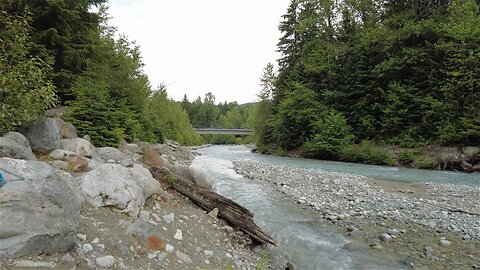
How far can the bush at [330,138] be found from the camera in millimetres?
28438

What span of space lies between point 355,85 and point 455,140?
10.9 meters

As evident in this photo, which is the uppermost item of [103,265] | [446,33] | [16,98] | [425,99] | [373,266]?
[446,33]

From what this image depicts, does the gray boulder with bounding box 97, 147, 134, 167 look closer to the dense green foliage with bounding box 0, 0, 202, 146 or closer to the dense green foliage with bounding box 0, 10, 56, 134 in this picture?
the dense green foliage with bounding box 0, 0, 202, 146

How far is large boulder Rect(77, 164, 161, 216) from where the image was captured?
5645mm

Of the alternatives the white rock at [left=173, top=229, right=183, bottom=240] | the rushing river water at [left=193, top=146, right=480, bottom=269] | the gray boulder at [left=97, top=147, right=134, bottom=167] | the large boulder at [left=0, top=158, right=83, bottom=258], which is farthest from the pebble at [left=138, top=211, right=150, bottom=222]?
the gray boulder at [left=97, top=147, right=134, bottom=167]

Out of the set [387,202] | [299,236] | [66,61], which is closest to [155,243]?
[299,236]

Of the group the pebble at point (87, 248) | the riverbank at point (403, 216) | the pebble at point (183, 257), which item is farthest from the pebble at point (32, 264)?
the riverbank at point (403, 216)

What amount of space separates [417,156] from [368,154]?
354 centimetres

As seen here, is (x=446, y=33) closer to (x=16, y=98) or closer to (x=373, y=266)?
(x=373, y=266)

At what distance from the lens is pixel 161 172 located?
9344mm

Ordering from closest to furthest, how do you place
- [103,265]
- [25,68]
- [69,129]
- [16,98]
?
[103,265] → [16,98] → [25,68] → [69,129]

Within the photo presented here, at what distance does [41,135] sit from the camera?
Result: 789cm

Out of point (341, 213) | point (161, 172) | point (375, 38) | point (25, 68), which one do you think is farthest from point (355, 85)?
point (25, 68)

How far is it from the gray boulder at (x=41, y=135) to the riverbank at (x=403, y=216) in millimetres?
7437
